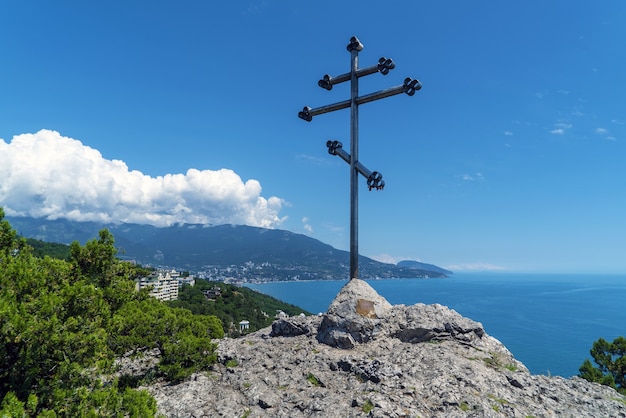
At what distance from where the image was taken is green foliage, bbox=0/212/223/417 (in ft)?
21.4

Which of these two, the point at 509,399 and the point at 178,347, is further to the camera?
the point at 178,347

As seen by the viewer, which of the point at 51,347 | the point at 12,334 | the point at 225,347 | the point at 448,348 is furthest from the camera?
the point at 225,347

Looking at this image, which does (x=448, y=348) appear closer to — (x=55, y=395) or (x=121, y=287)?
(x=55, y=395)

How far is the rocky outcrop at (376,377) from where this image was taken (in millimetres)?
7691

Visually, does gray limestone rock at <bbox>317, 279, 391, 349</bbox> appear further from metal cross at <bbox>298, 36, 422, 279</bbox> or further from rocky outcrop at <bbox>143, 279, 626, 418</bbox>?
metal cross at <bbox>298, 36, 422, 279</bbox>

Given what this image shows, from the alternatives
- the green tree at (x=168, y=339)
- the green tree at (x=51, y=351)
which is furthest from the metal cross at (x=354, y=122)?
the green tree at (x=51, y=351)

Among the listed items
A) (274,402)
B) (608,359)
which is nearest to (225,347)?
(274,402)

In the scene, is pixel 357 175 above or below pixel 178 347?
above

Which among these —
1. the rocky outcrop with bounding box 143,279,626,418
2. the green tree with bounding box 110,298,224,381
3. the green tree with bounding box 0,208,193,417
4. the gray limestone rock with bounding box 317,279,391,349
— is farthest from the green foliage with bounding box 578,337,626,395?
the green tree with bounding box 0,208,193,417

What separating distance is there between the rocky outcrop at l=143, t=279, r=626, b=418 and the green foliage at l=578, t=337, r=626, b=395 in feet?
29.4

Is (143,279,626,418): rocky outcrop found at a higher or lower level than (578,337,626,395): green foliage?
higher

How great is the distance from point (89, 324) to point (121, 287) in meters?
4.80

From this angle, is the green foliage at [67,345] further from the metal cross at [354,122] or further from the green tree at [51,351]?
the metal cross at [354,122]

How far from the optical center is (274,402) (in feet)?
27.4
